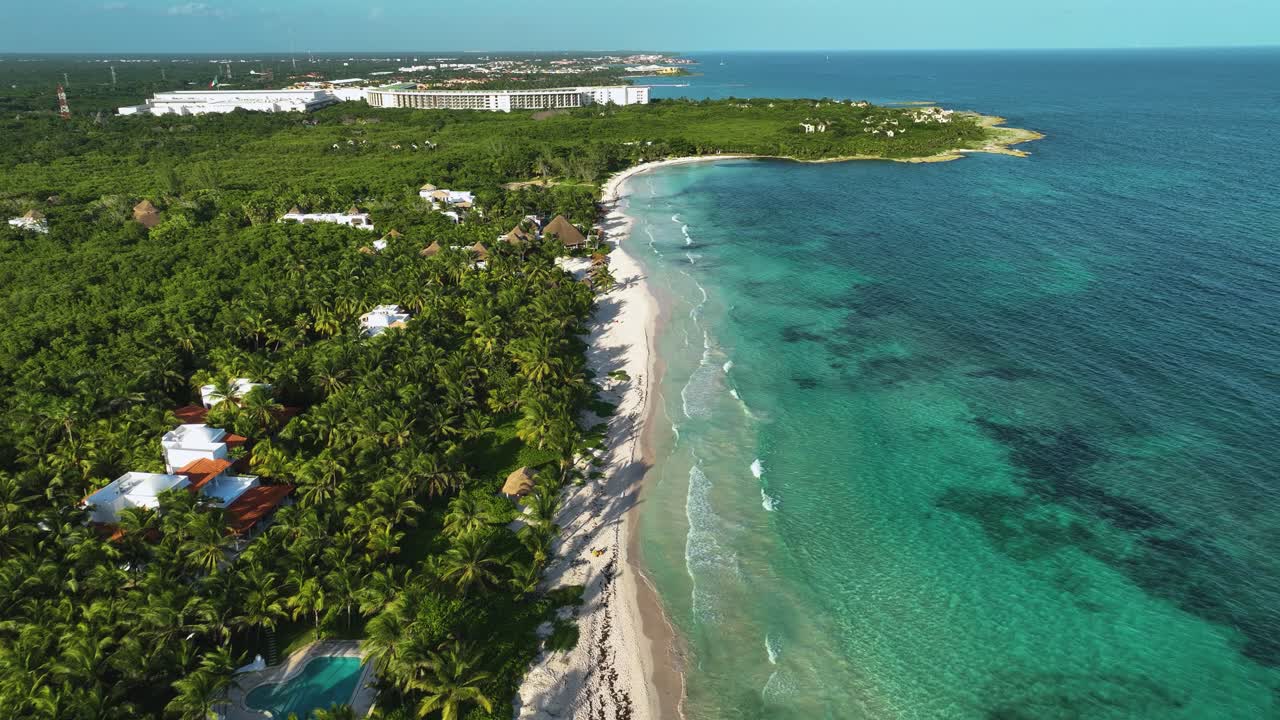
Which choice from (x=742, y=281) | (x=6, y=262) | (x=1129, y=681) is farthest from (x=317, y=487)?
(x=6, y=262)

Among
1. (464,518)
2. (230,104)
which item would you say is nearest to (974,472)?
(464,518)

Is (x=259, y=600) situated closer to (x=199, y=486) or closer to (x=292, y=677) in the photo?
(x=292, y=677)

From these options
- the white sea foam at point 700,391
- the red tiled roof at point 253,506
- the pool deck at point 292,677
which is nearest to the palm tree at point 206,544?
the red tiled roof at point 253,506

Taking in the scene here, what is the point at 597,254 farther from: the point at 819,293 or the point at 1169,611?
the point at 1169,611

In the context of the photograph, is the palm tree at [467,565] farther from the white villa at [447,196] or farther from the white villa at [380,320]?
the white villa at [447,196]

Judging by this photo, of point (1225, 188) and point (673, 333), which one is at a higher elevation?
point (1225, 188)
